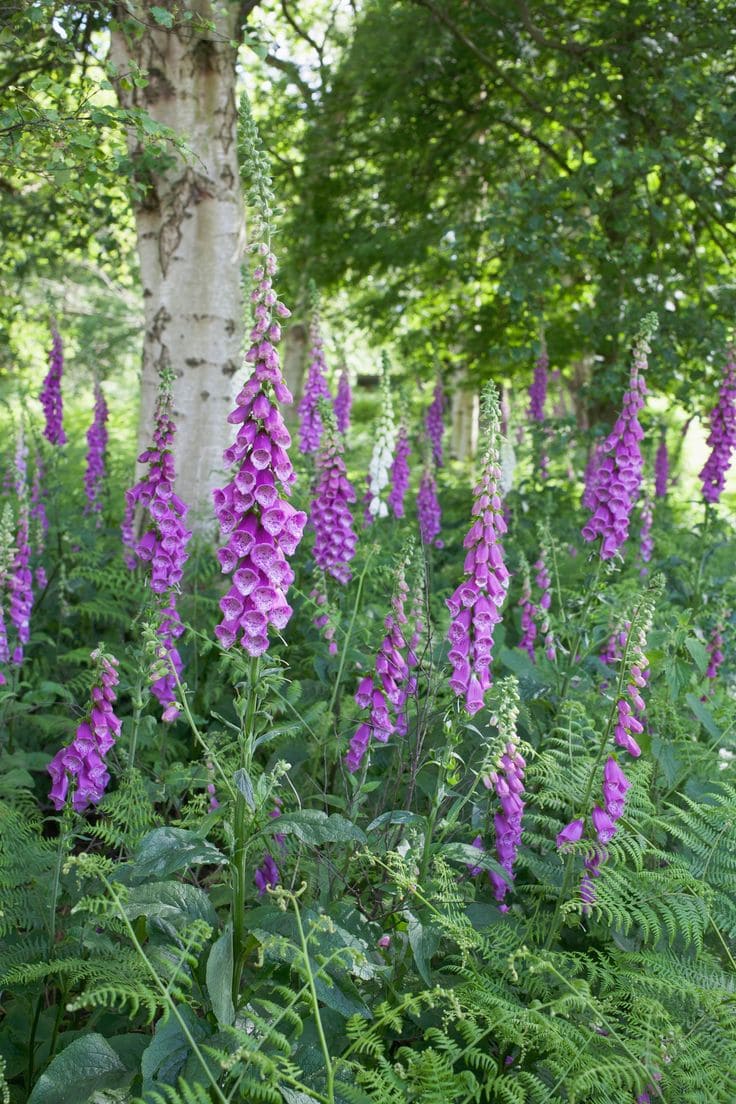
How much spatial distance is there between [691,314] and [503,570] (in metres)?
6.10

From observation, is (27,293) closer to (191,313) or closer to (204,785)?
(191,313)

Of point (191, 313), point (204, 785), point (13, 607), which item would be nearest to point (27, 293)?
point (191, 313)

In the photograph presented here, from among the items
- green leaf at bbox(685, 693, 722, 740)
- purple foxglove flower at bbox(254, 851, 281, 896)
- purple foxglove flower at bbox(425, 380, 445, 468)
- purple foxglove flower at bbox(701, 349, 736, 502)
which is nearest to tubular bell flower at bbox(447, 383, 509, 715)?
purple foxglove flower at bbox(254, 851, 281, 896)

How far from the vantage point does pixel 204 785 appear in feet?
11.2

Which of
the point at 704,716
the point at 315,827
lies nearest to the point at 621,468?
the point at 704,716

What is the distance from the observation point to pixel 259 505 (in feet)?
7.64

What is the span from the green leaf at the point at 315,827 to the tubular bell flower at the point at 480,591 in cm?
65

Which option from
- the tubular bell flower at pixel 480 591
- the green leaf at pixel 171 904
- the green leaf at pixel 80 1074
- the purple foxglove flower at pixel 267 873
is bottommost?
the green leaf at pixel 80 1074

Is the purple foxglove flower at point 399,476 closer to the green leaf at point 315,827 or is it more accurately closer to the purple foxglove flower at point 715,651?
the purple foxglove flower at point 715,651

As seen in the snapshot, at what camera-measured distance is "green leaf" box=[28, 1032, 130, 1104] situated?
83.4 inches

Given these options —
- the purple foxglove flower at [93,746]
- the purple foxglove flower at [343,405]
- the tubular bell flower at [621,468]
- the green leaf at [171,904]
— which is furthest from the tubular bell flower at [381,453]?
the green leaf at [171,904]

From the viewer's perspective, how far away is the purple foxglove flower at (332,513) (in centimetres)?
441

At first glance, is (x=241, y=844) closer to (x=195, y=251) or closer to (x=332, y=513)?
(x=332, y=513)

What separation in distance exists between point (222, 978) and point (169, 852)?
0.33 metres
